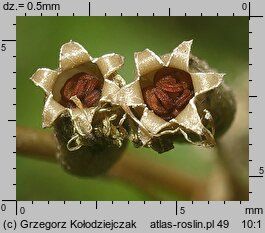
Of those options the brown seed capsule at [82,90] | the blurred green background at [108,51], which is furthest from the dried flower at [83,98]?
the blurred green background at [108,51]

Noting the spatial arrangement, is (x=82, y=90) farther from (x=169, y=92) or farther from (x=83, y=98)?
(x=169, y=92)

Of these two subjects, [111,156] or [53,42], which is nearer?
[111,156]

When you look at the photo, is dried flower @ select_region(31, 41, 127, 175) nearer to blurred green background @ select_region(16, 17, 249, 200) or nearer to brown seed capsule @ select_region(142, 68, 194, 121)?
brown seed capsule @ select_region(142, 68, 194, 121)

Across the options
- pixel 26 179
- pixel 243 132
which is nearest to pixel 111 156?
pixel 243 132

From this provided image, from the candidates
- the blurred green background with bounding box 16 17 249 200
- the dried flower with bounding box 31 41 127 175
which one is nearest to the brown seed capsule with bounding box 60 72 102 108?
the dried flower with bounding box 31 41 127 175

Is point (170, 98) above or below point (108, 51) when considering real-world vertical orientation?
below

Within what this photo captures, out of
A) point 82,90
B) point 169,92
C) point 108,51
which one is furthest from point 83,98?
point 108,51
